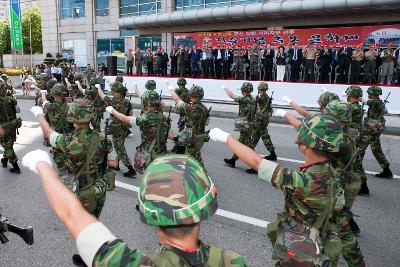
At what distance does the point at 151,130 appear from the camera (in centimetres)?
579

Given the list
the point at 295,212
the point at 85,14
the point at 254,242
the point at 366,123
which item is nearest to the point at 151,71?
the point at 85,14

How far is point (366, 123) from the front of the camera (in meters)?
6.81

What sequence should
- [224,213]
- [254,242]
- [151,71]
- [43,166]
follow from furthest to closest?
1. [151,71]
2. [224,213]
3. [254,242]
4. [43,166]

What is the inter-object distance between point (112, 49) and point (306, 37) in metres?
17.0

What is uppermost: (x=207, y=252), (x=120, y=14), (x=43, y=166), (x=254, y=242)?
(x=120, y=14)

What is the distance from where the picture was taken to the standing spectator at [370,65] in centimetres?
1672

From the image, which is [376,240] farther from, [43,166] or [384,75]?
[384,75]

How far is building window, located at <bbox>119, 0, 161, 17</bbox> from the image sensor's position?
27.8 metres

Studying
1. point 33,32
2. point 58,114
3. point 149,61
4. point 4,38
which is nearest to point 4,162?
point 58,114

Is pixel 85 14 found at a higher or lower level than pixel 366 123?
higher

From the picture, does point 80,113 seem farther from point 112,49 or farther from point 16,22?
point 112,49

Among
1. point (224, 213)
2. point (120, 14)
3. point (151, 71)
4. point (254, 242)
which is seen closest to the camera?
point (254, 242)

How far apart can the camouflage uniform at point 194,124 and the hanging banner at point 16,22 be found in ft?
73.4

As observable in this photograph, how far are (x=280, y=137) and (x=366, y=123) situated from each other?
4412 millimetres
